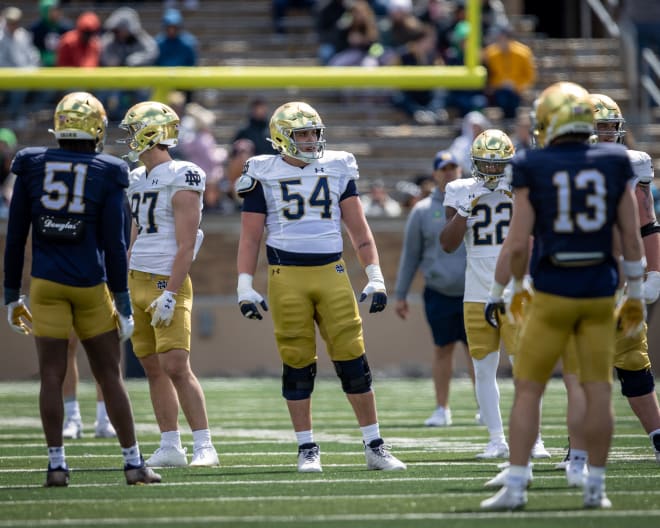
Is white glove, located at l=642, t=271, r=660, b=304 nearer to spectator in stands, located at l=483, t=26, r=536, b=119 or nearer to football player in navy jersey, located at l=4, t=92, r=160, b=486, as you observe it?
football player in navy jersey, located at l=4, t=92, r=160, b=486

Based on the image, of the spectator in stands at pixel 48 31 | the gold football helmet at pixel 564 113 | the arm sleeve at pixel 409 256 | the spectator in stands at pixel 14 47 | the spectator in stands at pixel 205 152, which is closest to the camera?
the gold football helmet at pixel 564 113

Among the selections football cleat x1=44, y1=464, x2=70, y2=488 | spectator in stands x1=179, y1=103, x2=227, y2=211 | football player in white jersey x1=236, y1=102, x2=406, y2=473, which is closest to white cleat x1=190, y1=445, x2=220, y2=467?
football player in white jersey x1=236, y1=102, x2=406, y2=473

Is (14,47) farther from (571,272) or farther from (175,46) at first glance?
(571,272)

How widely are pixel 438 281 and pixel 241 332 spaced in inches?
203

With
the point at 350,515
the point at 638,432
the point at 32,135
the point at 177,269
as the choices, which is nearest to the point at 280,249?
the point at 177,269

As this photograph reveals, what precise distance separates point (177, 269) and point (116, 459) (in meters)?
1.29

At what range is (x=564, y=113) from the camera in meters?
6.00

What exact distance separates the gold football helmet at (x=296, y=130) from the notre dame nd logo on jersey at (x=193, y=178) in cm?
46

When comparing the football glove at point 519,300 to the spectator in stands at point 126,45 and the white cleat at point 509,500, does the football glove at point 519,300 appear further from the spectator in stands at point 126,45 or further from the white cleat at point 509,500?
the spectator in stands at point 126,45

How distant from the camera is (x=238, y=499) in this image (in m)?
6.35

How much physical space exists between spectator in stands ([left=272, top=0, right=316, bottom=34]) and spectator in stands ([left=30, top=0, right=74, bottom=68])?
2774 millimetres

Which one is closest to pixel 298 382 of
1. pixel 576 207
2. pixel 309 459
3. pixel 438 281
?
pixel 309 459

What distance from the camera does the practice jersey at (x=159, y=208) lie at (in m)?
7.75

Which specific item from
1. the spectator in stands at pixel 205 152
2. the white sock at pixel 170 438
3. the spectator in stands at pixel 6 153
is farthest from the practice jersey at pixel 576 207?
the spectator in stands at pixel 6 153
